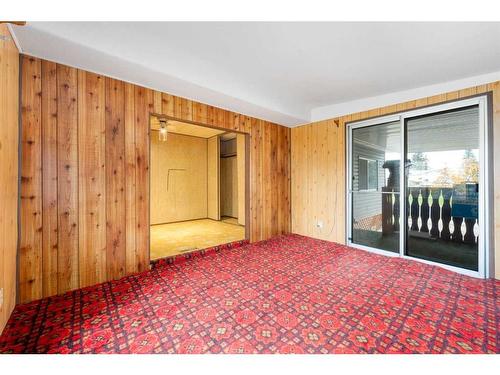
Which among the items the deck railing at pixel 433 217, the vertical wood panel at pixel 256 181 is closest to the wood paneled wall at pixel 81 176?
the vertical wood panel at pixel 256 181

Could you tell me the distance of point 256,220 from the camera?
13.3 ft

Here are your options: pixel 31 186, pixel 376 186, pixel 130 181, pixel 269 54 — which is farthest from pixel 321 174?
pixel 31 186

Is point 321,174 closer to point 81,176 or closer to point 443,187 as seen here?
point 443,187

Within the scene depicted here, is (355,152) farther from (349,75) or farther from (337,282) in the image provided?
(337,282)

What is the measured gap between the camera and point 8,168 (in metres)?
1.67

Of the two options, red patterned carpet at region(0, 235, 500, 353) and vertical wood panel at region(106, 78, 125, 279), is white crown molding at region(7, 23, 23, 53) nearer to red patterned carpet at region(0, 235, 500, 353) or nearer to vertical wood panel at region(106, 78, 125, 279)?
vertical wood panel at region(106, 78, 125, 279)

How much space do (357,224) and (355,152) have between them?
4.14 ft

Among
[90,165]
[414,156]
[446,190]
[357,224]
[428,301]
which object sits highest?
[414,156]

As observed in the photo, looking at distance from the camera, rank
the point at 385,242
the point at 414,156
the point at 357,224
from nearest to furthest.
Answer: the point at 414,156
the point at 385,242
the point at 357,224

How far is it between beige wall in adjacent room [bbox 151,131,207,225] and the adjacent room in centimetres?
223

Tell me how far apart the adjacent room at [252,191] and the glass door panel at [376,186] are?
0.07 feet

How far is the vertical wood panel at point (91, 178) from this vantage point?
7.52 feet

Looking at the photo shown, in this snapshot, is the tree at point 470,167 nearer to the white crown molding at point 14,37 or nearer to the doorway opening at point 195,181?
the doorway opening at point 195,181

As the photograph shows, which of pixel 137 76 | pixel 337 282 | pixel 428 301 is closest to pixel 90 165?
pixel 137 76
